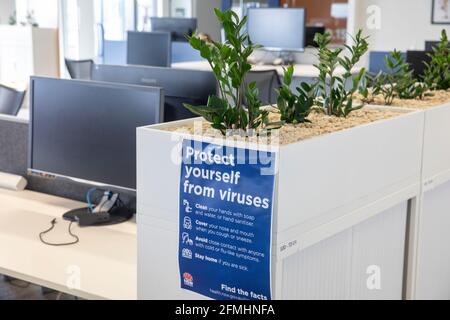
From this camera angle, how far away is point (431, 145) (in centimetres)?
154

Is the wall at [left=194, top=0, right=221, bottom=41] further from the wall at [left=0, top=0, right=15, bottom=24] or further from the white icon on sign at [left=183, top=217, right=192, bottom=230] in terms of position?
the white icon on sign at [left=183, top=217, right=192, bottom=230]

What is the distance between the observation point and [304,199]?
1087 mm

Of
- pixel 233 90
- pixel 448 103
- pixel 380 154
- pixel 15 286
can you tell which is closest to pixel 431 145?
pixel 448 103

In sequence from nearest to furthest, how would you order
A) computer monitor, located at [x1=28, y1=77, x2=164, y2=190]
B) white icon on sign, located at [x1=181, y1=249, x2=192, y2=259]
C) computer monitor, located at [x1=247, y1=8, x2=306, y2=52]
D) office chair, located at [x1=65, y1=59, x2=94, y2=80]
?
white icon on sign, located at [x1=181, y1=249, x2=192, y2=259] < computer monitor, located at [x1=28, y1=77, x2=164, y2=190] < office chair, located at [x1=65, y1=59, x2=94, y2=80] < computer monitor, located at [x1=247, y1=8, x2=306, y2=52]

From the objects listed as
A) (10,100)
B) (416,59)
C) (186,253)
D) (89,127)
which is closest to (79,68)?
(10,100)

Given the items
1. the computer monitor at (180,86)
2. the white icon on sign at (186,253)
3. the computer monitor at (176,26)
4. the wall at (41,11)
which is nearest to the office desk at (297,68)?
the computer monitor at (176,26)

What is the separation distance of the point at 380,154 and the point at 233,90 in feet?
1.14

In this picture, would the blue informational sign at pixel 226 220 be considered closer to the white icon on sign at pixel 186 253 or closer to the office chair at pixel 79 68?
the white icon on sign at pixel 186 253

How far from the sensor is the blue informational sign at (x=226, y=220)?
1021 mm

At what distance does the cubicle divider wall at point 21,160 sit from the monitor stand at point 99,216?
6.5 inches

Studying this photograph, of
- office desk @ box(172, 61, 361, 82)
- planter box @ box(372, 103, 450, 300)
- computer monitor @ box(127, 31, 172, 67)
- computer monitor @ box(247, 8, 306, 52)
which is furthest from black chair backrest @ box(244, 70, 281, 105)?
planter box @ box(372, 103, 450, 300)

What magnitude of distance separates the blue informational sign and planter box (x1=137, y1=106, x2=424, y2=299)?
17mm

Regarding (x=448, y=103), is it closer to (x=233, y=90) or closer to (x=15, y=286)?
(x=233, y=90)

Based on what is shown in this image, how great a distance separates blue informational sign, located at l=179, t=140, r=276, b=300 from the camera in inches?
40.2
